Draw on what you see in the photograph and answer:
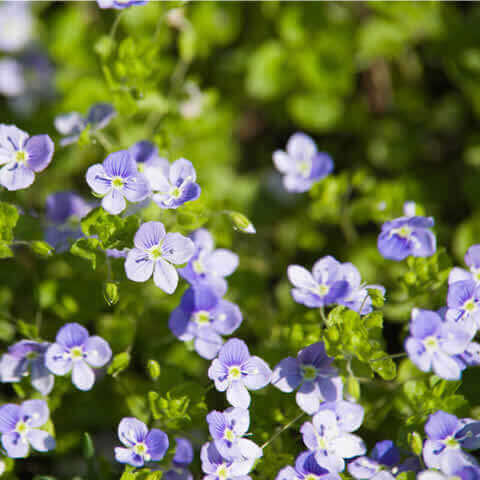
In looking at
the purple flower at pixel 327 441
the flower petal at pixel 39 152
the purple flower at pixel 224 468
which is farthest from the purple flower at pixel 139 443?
the flower petal at pixel 39 152

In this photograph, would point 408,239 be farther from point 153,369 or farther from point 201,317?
point 153,369

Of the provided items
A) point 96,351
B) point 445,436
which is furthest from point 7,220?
point 445,436

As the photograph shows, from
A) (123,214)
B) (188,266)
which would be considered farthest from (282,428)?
(123,214)

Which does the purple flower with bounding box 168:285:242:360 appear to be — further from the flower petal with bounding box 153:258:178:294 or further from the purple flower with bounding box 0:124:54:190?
the purple flower with bounding box 0:124:54:190

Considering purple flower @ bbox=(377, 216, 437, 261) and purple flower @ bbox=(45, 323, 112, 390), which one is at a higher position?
purple flower @ bbox=(377, 216, 437, 261)

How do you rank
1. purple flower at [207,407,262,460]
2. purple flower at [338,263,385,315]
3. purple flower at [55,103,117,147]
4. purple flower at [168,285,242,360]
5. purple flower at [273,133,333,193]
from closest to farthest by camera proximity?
purple flower at [207,407,262,460] → purple flower at [338,263,385,315] → purple flower at [168,285,242,360] → purple flower at [55,103,117,147] → purple flower at [273,133,333,193]

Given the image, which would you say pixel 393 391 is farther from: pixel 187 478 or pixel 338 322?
pixel 187 478

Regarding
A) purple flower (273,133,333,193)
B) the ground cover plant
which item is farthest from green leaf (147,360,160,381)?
purple flower (273,133,333,193)

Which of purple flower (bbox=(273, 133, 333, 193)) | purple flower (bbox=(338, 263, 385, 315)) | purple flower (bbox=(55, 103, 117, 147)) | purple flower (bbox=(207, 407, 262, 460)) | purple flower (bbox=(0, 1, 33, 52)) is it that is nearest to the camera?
purple flower (bbox=(207, 407, 262, 460))
